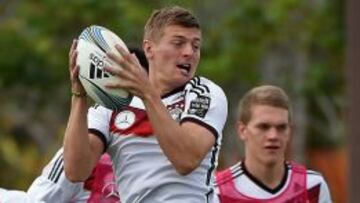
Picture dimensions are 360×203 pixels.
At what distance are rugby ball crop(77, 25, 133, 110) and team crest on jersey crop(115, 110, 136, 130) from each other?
306 mm

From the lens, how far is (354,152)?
16.0m

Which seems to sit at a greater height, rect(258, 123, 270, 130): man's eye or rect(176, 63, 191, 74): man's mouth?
rect(176, 63, 191, 74): man's mouth

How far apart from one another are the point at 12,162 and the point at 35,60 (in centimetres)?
582

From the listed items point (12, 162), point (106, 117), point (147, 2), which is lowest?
point (12, 162)

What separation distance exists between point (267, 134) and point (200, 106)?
2.14 meters

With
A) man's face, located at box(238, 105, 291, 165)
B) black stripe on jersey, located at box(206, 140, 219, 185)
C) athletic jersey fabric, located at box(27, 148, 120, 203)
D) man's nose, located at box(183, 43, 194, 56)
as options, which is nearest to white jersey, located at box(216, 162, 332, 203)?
man's face, located at box(238, 105, 291, 165)

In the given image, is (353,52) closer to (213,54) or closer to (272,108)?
(272,108)

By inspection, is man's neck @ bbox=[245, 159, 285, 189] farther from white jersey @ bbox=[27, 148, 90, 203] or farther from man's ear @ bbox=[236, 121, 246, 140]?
white jersey @ bbox=[27, 148, 90, 203]

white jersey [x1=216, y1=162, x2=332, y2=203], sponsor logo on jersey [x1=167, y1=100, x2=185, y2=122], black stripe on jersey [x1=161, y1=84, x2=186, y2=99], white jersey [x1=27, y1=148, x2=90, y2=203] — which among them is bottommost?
white jersey [x1=27, y1=148, x2=90, y2=203]

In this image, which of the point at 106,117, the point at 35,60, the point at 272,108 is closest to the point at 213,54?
the point at 35,60

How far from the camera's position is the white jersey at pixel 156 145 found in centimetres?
734

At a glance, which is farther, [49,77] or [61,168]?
[49,77]

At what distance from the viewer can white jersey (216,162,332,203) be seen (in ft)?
31.3

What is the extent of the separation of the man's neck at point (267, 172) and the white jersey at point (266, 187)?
23 millimetres
